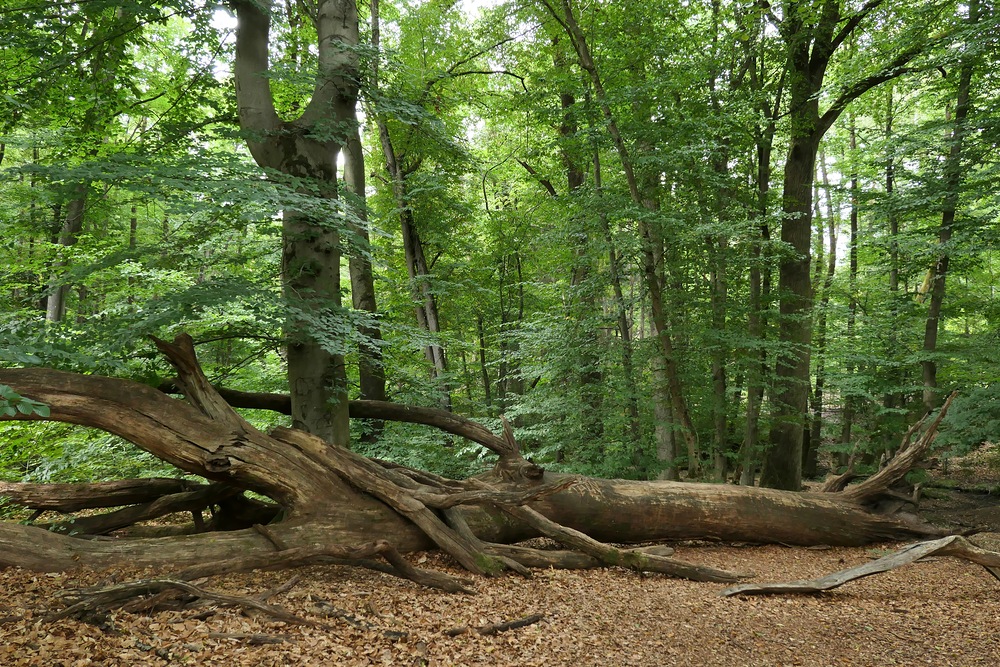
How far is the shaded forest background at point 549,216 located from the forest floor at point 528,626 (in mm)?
1929

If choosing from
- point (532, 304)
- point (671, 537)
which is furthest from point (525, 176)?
point (671, 537)

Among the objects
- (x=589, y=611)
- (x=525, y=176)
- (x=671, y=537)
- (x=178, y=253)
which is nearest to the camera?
(x=589, y=611)

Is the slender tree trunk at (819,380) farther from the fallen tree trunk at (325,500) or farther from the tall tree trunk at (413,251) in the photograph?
the tall tree trunk at (413,251)

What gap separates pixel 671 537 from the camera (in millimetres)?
7039

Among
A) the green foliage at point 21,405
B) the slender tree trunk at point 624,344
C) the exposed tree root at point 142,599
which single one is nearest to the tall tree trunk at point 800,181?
the slender tree trunk at point 624,344

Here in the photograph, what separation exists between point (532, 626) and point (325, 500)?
217 cm

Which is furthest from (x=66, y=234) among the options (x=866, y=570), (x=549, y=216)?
(x=866, y=570)

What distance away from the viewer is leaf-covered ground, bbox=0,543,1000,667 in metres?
3.31

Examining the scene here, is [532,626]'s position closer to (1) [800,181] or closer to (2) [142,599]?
(2) [142,599]

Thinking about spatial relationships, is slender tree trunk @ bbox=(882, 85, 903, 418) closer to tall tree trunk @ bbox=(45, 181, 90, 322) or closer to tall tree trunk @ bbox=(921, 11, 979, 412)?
tall tree trunk @ bbox=(921, 11, 979, 412)

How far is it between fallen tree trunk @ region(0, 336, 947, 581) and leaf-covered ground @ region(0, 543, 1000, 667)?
237mm

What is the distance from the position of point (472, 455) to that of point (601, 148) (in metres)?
5.58

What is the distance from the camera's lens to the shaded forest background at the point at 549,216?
5.40 m

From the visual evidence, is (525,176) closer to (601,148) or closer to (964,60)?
(601,148)
